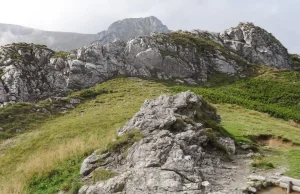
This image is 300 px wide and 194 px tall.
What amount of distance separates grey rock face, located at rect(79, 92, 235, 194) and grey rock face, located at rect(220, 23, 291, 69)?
83.9 m

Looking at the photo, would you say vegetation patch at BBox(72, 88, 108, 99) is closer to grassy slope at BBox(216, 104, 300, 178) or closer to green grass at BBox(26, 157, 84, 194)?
grassy slope at BBox(216, 104, 300, 178)

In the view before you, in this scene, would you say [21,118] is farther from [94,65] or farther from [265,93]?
[265,93]

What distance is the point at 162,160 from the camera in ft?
55.9

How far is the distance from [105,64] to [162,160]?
55.7 m

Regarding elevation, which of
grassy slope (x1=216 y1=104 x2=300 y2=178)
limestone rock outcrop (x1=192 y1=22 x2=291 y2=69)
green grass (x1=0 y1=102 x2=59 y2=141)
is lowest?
green grass (x1=0 y1=102 x2=59 y2=141)

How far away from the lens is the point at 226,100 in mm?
53281

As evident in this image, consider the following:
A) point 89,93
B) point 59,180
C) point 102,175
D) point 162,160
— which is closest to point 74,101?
point 89,93

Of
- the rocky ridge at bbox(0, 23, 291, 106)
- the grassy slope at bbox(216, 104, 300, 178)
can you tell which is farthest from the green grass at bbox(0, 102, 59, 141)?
the grassy slope at bbox(216, 104, 300, 178)

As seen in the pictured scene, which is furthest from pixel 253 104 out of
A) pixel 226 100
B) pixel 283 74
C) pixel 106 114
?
pixel 283 74

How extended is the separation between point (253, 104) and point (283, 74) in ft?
102

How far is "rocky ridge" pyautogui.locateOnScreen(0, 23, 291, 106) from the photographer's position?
204 feet

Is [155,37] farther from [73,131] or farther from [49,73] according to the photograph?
[73,131]

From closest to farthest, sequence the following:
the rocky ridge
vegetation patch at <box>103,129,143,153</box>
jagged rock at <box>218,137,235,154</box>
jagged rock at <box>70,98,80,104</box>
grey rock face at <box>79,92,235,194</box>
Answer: grey rock face at <box>79,92,235,194</box>
vegetation patch at <box>103,129,143,153</box>
jagged rock at <box>218,137,235,154</box>
jagged rock at <box>70,98,80,104</box>
the rocky ridge

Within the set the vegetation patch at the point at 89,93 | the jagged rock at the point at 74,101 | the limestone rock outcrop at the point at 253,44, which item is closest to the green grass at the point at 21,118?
the jagged rock at the point at 74,101
